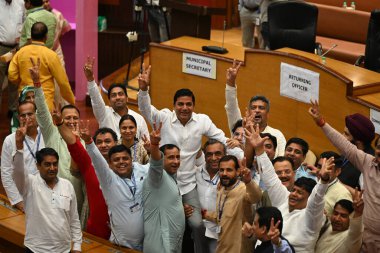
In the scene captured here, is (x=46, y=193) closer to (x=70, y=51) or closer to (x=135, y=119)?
(x=135, y=119)

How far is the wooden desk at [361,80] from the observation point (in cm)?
661

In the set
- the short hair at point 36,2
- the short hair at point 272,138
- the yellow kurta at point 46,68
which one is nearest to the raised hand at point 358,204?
the short hair at point 272,138

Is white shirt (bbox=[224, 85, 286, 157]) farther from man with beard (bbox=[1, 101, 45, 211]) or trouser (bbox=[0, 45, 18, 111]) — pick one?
trouser (bbox=[0, 45, 18, 111])

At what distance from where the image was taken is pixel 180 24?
9.14m

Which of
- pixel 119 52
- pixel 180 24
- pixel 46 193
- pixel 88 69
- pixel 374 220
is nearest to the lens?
pixel 374 220

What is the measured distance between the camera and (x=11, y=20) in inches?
372

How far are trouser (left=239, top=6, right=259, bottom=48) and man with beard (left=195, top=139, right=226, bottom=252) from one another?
3.77 metres

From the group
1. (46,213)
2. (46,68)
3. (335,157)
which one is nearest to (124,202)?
(46,213)

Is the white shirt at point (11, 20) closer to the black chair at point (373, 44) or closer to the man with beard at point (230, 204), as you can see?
the black chair at point (373, 44)

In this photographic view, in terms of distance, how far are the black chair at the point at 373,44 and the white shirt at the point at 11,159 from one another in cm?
292

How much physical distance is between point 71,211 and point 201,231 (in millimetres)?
978

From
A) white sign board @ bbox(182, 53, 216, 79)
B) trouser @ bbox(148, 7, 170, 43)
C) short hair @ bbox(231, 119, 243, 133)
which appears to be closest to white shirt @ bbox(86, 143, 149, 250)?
short hair @ bbox(231, 119, 243, 133)

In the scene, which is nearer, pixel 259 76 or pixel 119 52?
pixel 259 76

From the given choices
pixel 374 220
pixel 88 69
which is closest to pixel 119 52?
pixel 88 69
